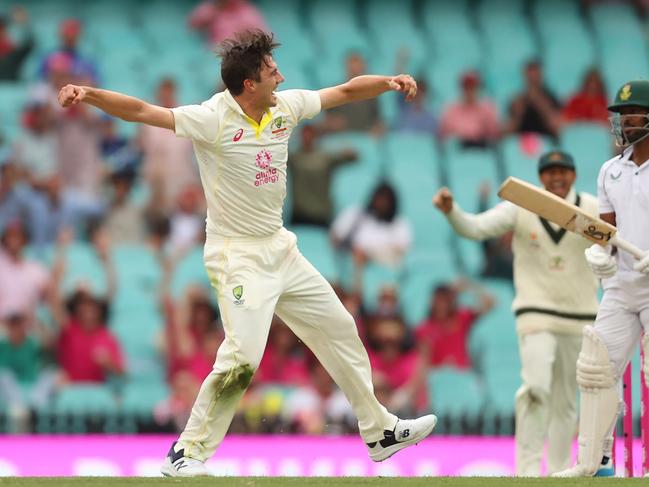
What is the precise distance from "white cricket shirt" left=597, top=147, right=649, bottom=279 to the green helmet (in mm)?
231

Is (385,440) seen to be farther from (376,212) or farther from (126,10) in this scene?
(126,10)

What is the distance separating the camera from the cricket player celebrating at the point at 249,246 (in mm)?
7400

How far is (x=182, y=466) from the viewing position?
738 centimetres

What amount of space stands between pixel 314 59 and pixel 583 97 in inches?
110

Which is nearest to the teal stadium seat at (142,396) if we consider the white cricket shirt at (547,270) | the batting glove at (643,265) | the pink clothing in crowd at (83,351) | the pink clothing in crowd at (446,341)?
the pink clothing in crowd at (83,351)

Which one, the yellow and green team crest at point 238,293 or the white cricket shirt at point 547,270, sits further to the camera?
the white cricket shirt at point 547,270

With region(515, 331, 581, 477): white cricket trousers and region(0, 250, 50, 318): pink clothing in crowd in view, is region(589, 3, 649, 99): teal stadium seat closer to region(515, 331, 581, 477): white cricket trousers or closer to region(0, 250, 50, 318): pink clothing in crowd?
region(0, 250, 50, 318): pink clothing in crowd

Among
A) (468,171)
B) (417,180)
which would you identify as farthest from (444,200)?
(468,171)

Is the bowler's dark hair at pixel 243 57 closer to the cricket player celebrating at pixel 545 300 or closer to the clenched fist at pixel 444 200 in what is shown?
the clenched fist at pixel 444 200

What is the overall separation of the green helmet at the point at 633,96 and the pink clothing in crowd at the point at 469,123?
7628mm

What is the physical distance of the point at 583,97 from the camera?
1598 centimetres

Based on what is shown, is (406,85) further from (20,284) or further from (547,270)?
(20,284)

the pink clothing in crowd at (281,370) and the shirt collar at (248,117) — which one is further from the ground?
the shirt collar at (248,117)
